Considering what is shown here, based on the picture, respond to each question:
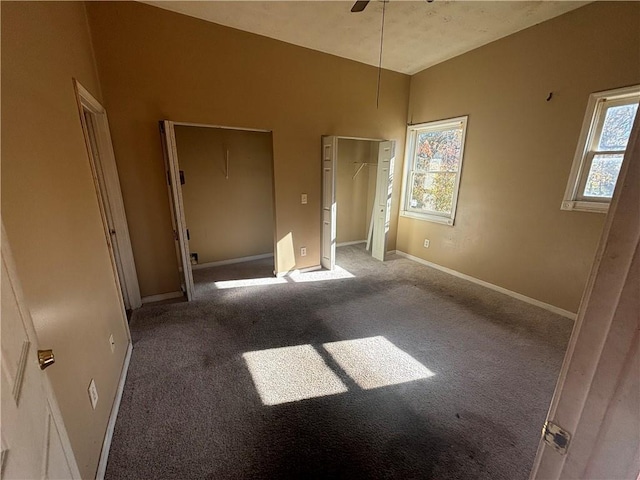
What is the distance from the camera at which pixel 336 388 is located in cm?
183

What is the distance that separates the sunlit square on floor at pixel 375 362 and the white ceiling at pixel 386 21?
314cm

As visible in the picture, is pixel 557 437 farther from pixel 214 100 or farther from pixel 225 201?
pixel 225 201

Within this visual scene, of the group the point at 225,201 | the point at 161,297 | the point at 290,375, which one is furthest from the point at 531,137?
the point at 161,297

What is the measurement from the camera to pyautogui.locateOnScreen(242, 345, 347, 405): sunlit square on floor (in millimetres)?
1785

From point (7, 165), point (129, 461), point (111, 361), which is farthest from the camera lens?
point (111, 361)

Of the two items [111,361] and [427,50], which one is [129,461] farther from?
[427,50]

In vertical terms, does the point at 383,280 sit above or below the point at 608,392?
below

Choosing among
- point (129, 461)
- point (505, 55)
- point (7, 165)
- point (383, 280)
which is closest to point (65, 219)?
point (7, 165)

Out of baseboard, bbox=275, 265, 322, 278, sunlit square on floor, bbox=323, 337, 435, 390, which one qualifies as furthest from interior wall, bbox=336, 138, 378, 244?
sunlit square on floor, bbox=323, 337, 435, 390

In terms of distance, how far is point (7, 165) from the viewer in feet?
3.04

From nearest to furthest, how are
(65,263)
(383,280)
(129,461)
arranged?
(65,263), (129,461), (383,280)

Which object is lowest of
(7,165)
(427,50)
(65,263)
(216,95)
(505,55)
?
(65,263)

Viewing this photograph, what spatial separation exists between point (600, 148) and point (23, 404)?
4069 millimetres

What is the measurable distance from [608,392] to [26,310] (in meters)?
1.30
